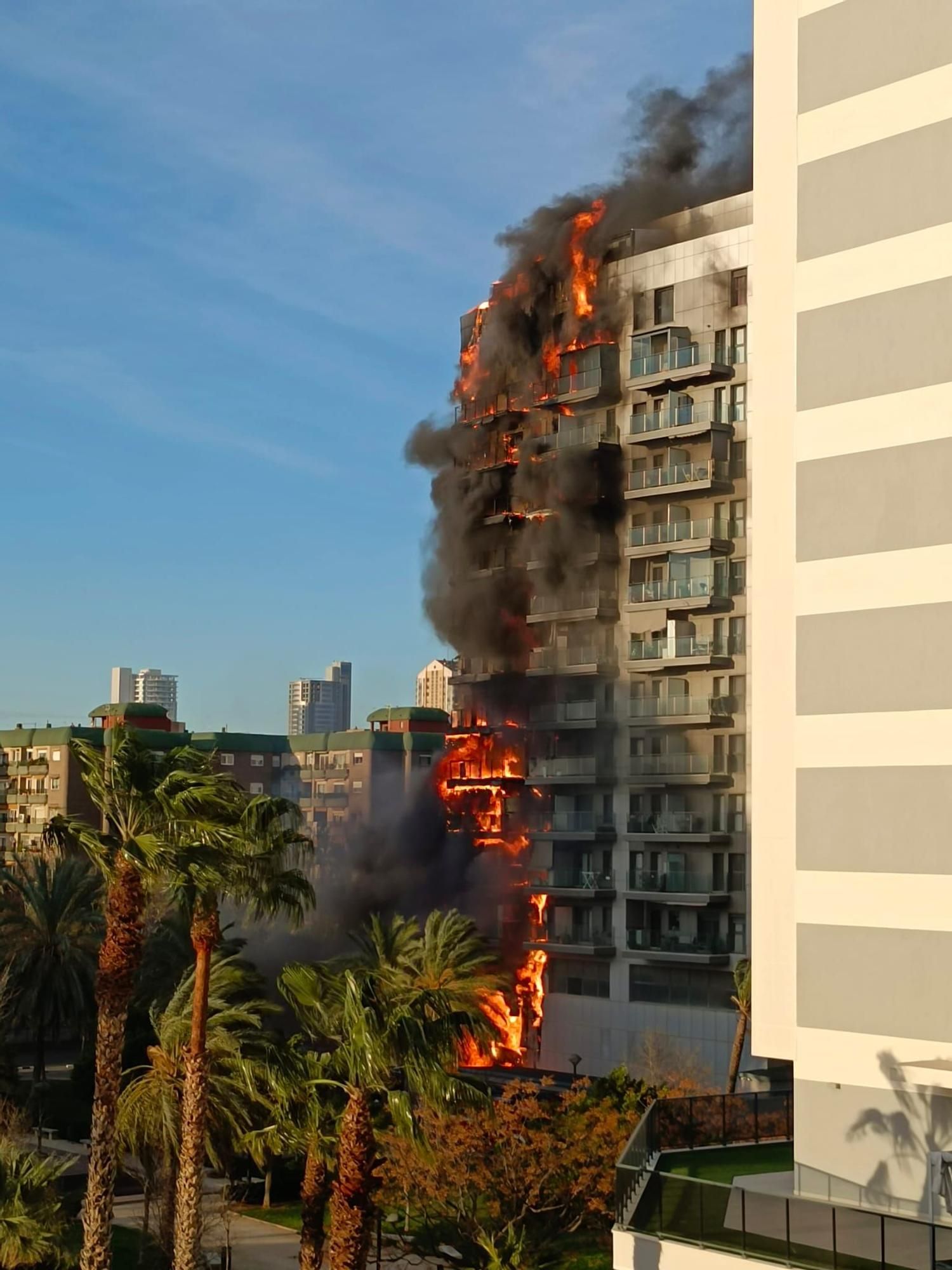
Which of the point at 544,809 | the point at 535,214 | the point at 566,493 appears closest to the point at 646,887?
the point at 544,809

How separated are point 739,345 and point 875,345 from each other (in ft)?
188

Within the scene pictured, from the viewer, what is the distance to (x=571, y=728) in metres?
85.8

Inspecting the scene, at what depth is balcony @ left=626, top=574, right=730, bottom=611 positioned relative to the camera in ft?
260

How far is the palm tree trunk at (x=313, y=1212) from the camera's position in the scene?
32.0 meters

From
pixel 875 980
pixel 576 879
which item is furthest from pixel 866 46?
pixel 576 879

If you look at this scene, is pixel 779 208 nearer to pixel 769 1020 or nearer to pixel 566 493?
pixel 769 1020

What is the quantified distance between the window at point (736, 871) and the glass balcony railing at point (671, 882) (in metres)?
0.55

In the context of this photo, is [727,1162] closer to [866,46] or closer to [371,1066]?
[371,1066]

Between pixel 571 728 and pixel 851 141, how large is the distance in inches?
2444

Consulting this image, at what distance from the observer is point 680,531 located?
81250mm

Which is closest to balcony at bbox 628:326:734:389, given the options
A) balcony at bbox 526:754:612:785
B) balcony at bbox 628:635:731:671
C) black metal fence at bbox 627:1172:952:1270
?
balcony at bbox 628:635:731:671

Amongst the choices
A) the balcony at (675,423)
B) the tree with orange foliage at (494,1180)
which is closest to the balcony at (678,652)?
the balcony at (675,423)

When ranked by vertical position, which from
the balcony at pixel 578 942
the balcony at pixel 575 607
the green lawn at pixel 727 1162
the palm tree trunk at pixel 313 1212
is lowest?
the palm tree trunk at pixel 313 1212

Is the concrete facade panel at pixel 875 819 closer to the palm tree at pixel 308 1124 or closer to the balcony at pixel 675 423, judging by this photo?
the palm tree at pixel 308 1124
